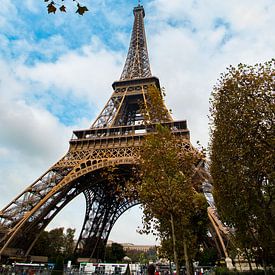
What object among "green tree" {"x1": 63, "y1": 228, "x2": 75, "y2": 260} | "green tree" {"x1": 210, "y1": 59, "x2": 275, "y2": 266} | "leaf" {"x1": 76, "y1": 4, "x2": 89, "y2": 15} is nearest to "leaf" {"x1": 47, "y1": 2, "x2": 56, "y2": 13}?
"leaf" {"x1": 76, "y1": 4, "x2": 89, "y2": 15}

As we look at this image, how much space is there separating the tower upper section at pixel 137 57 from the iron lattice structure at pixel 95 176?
0.19 metres

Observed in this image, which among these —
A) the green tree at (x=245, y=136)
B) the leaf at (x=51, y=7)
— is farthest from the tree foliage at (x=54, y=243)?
the leaf at (x=51, y=7)

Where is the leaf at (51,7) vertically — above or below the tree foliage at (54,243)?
below

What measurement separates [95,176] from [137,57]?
1081 inches

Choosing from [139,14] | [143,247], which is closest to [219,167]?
[139,14]

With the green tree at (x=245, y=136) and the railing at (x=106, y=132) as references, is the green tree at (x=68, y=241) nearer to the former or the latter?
the railing at (x=106, y=132)

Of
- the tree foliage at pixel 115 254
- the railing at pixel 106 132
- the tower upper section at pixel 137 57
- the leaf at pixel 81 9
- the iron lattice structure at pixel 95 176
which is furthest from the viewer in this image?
the tree foliage at pixel 115 254

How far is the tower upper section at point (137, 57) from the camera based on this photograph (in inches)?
1826

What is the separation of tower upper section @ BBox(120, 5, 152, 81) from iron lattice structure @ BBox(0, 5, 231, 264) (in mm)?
188

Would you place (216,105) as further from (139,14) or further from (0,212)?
(139,14)

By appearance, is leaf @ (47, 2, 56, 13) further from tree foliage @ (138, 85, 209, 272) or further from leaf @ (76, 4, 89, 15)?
tree foliage @ (138, 85, 209, 272)

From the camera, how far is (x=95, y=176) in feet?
107

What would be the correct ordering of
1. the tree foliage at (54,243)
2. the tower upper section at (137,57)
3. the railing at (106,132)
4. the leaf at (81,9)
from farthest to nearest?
the tree foliage at (54,243), the tower upper section at (137,57), the railing at (106,132), the leaf at (81,9)

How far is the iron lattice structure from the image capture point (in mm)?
25750
